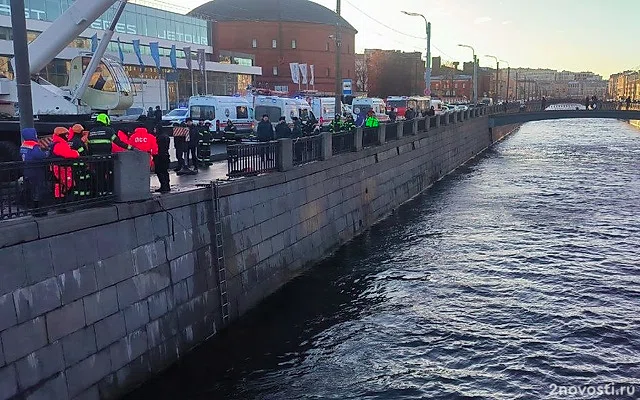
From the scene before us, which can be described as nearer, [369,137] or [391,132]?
[369,137]

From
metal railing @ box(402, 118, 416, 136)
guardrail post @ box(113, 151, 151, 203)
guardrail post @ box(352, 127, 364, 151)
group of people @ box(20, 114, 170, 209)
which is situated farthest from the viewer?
metal railing @ box(402, 118, 416, 136)

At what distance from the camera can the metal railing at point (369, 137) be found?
24.0 m

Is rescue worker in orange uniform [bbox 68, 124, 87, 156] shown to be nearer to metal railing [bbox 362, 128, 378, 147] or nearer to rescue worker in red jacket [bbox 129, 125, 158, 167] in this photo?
rescue worker in red jacket [bbox 129, 125, 158, 167]

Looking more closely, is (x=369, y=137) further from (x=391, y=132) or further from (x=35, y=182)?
(x=35, y=182)

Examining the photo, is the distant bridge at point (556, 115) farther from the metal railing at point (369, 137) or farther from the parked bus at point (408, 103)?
the metal railing at point (369, 137)

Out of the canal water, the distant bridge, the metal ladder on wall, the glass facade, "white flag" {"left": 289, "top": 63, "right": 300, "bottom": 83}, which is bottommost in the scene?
the canal water

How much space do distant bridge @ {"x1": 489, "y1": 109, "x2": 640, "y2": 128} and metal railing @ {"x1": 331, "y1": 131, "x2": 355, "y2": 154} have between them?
135ft

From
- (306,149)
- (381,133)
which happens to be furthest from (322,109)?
(306,149)

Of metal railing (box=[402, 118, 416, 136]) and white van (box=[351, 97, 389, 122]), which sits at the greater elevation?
white van (box=[351, 97, 389, 122])

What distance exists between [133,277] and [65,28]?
1240 centimetres

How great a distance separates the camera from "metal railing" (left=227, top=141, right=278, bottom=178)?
574 inches

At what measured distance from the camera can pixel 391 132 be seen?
92.1ft

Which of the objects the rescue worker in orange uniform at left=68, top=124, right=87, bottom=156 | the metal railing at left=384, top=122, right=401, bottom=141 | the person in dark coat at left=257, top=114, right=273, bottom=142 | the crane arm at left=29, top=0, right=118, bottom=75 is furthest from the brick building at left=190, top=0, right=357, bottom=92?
the rescue worker in orange uniform at left=68, top=124, right=87, bottom=156

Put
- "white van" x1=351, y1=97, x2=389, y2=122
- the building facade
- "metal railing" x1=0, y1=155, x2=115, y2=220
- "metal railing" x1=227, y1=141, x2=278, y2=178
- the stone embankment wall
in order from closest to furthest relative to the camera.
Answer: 1. the stone embankment wall
2. "metal railing" x1=0, y1=155, x2=115, y2=220
3. "metal railing" x1=227, y1=141, x2=278, y2=178
4. "white van" x1=351, y1=97, x2=389, y2=122
5. the building facade
